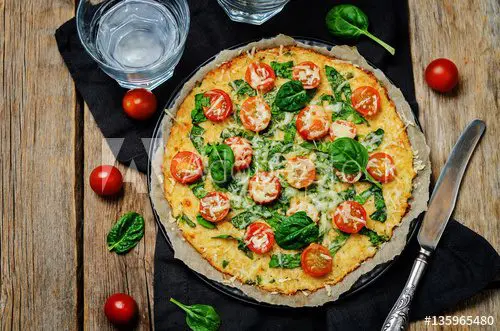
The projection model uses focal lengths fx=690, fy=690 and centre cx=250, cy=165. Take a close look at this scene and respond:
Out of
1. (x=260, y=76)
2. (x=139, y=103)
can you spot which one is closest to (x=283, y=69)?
(x=260, y=76)

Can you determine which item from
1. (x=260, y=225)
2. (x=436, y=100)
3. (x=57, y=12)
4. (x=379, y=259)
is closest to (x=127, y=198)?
(x=260, y=225)

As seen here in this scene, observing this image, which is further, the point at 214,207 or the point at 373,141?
the point at 373,141

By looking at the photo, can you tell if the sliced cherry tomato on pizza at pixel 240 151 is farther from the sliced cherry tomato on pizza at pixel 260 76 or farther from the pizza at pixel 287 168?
the sliced cherry tomato on pizza at pixel 260 76

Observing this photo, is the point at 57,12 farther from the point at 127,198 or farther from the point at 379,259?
the point at 379,259

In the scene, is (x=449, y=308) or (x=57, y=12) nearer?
(x=449, y=308)

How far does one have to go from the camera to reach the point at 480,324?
440 cm

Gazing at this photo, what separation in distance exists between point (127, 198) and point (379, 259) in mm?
1665

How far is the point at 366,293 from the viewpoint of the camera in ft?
14.2

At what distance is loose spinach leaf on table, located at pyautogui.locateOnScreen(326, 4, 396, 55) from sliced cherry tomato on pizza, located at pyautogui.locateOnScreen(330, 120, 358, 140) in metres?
0.63

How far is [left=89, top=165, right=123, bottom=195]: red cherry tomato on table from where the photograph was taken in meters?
4.39

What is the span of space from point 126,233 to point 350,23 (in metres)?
2.01

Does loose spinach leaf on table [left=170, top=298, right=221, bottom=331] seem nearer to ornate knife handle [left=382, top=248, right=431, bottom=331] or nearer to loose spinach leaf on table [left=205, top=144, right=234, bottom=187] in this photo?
loose spinach leaf on table [left=205, top=144, right=234, bottom=187]

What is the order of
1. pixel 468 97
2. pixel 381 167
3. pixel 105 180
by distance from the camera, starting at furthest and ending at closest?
pixel 468 97 < pixel 105 180 < pixel 381 167

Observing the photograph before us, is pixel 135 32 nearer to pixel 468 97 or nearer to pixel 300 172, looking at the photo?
pixel 300 172
